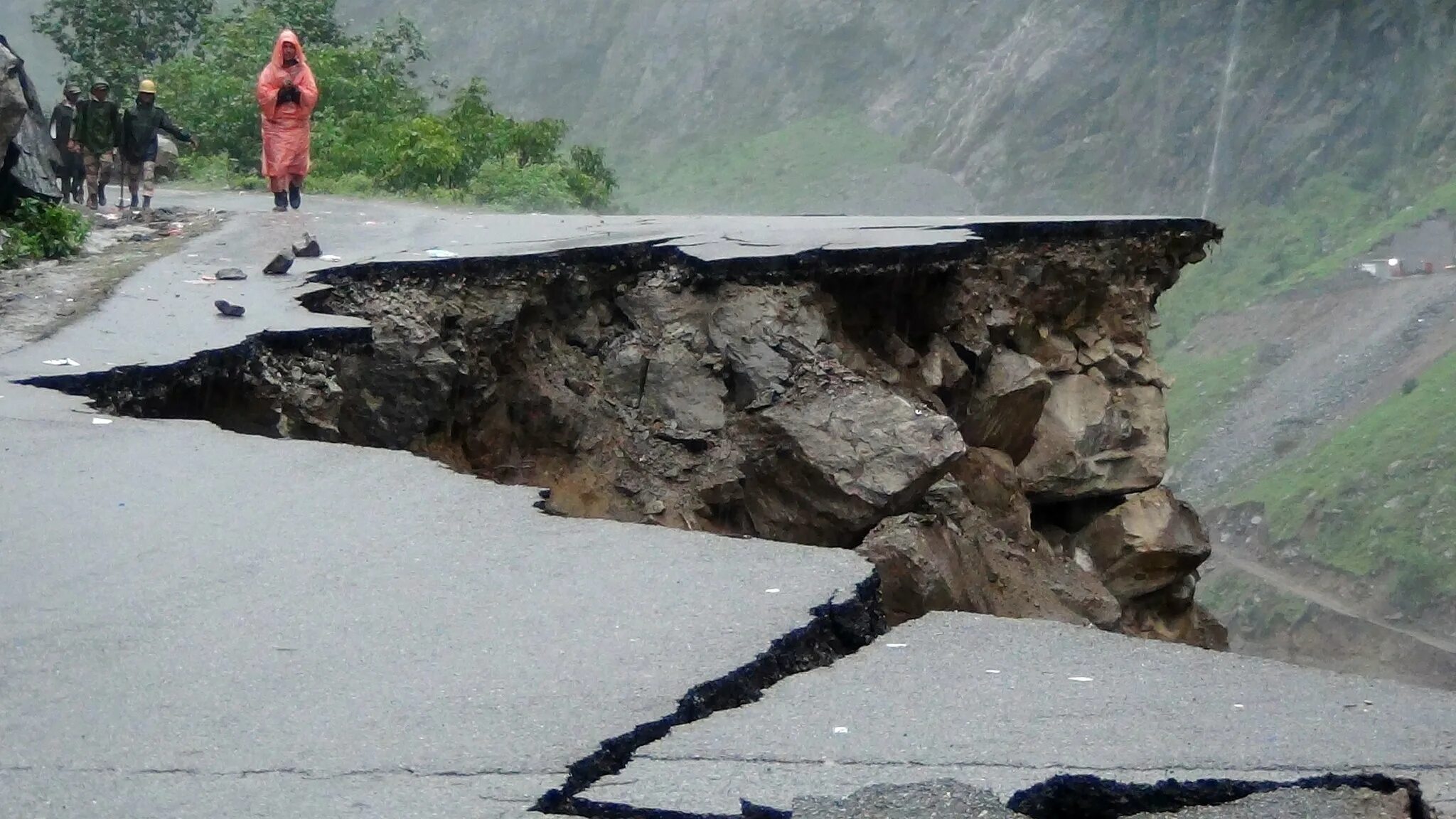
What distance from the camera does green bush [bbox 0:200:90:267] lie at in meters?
10.4

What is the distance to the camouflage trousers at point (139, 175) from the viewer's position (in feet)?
49.1

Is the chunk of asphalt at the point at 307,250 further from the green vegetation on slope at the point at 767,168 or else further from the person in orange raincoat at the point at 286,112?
the green vegetation on slope at the point at 767,168

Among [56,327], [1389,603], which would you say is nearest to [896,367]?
[56,327]

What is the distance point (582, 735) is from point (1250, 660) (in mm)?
2069

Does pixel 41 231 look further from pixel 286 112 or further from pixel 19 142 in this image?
pixel 286 112

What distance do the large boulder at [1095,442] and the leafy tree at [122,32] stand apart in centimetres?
2393

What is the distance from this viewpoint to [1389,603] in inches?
939

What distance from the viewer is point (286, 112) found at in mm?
14375

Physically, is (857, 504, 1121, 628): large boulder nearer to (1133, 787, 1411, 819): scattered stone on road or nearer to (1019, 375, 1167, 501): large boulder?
(1019, 375, 1167, 501): large boulder

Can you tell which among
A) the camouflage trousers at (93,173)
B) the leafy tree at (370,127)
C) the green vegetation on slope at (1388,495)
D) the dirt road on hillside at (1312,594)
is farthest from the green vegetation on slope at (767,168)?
the camouflage trousers at (93,173)

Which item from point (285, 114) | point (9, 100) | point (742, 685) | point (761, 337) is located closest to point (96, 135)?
point (285, 114)

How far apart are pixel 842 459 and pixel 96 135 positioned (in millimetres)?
10192

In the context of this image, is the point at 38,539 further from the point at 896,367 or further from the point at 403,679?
the point at 896,367

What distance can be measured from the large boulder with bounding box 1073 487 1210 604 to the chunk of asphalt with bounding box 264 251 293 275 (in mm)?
5513
